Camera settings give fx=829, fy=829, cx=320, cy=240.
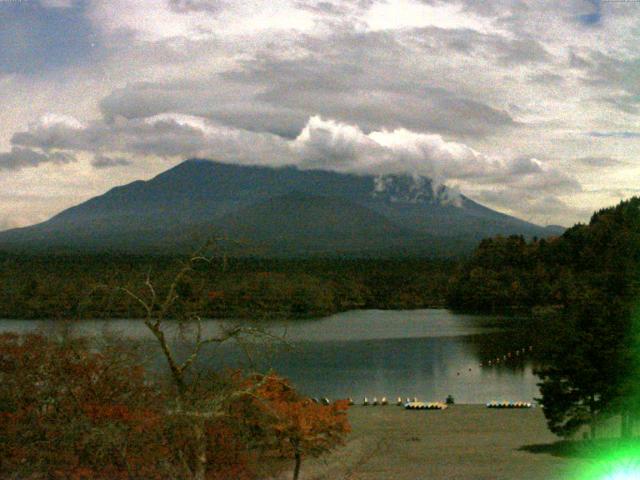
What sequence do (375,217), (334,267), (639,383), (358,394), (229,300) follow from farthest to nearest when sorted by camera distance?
(375,217) → (334,267) → (229,300) → (358,394) → (639,383)

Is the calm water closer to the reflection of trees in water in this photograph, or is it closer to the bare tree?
the reflection of trees in water

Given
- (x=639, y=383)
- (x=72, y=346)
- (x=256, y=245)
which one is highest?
(x=256, y=245)

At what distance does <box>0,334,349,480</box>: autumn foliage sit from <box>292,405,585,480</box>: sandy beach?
2.88 m

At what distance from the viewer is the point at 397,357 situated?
40.4 m

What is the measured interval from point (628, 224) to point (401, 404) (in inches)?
2214

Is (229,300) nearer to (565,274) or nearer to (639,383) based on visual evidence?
(565,274)

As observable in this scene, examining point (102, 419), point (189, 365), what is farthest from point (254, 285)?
point (189, 365)

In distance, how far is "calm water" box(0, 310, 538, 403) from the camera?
98.4 ft

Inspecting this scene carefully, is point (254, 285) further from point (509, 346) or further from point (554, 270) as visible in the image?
point (554, 270)

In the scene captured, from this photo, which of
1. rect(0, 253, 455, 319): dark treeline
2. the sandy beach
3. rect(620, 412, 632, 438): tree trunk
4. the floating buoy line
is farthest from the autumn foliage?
rect(0, 253, 455, 319): dark treeline

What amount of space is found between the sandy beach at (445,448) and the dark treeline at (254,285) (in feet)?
67.3

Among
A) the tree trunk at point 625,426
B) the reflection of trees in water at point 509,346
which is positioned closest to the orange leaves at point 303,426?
the tree trunk at point 625,426

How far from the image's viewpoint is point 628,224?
76375 millimetres

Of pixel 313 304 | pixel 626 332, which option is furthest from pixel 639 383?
pixel 313 304
